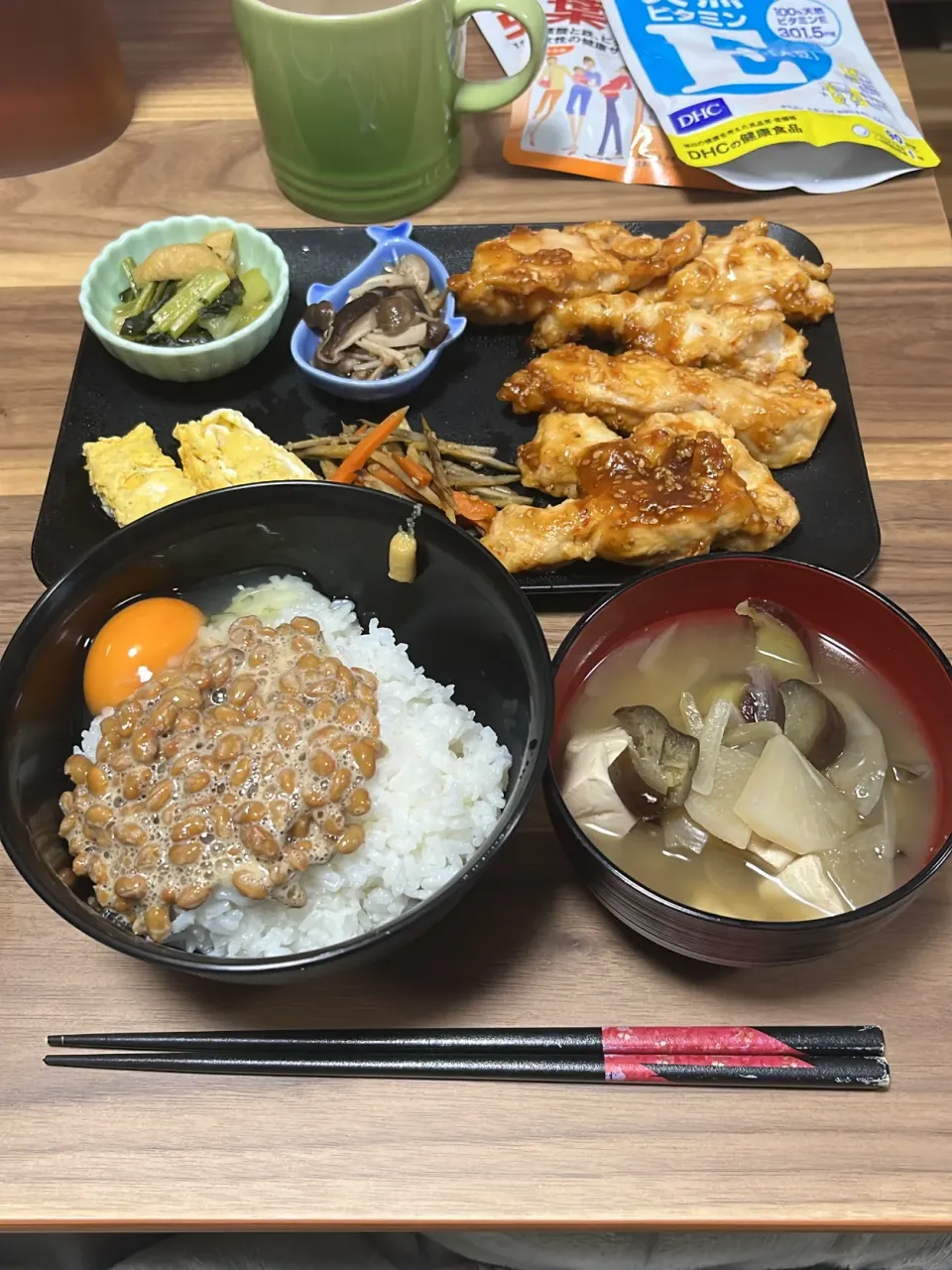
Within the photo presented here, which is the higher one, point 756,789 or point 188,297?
point 188,297

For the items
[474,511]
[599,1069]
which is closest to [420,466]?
[474,511]

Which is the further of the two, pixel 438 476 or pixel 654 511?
pixel 438 476

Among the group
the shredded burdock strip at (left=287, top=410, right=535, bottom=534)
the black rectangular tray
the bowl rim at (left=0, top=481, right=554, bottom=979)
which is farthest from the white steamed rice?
the shredded burdock strip at (left=287, top=410, right=535, bottom=534)

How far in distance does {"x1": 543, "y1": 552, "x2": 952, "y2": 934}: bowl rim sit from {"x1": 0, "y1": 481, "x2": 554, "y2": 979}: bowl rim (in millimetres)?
54

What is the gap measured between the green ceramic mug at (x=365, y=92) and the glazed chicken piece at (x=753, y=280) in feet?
1.86

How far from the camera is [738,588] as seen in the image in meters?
1.50

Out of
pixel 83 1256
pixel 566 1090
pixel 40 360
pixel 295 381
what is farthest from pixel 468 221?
pixel 83 1256

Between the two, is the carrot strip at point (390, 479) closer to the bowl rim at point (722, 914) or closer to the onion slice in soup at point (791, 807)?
the bowl rim at point (722, 914)

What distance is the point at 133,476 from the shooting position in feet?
6.02

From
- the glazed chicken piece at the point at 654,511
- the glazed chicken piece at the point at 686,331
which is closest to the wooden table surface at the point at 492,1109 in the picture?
the glazed chicken piece at the point at 654,511

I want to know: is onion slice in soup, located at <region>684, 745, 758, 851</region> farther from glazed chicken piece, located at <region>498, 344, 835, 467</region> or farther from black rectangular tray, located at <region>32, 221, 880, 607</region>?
glazed chicken piece, located at <region>498, 344, 835, 467</region>

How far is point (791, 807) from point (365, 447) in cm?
100

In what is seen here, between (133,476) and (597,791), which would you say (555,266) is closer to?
(133,476)

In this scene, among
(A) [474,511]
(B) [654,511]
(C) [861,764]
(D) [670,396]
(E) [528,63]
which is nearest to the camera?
(C) [861,764]
